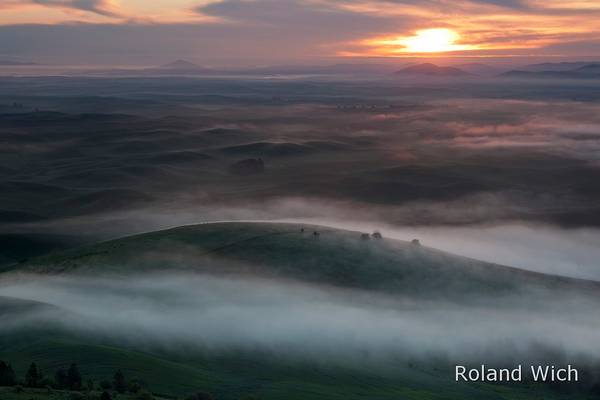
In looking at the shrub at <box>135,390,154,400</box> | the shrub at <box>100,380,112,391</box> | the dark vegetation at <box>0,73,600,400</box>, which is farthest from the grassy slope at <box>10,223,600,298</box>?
the shrub at <box>135,390,154,400</box>

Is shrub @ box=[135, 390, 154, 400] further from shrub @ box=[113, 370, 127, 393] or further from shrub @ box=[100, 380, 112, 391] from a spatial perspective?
shrub @ box=[100, 380, 112, 391]

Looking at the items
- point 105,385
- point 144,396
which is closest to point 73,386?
point 105,385

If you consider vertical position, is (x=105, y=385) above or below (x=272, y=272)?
below

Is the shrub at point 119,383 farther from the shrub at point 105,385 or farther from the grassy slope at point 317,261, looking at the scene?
the grassy slope at point 317,261

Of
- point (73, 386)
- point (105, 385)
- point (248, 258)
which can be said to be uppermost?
point (248, 258)

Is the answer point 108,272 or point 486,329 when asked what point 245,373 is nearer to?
point 486,329

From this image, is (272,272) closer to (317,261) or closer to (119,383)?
(317,261)

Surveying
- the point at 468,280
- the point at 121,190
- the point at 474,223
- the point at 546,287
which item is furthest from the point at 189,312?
the point at 121,190

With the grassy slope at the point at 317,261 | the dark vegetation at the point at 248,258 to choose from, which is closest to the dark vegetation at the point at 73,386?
the dark vegetation at the point at 248,258
